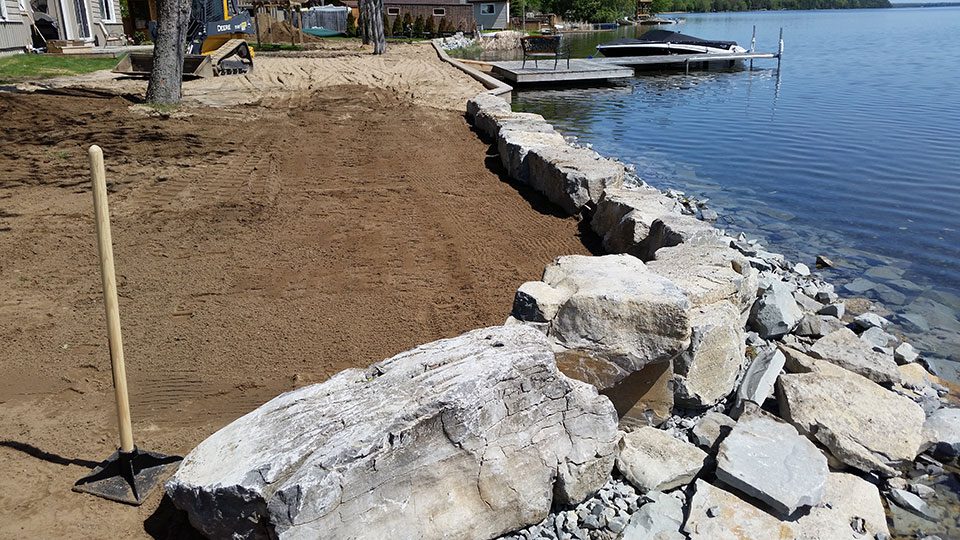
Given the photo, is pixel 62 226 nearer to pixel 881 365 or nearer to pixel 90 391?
pixel 90 391

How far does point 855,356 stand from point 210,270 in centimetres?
A: 520

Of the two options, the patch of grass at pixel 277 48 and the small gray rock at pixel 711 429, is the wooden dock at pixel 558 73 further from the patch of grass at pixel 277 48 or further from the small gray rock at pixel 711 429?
the small gray rock at pixel 711 429

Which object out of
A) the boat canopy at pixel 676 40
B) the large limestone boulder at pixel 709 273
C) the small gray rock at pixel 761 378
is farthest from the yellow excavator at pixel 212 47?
the boat canopy at pixel 676 40

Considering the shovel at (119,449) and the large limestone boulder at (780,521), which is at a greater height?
the shovel at (119,449)

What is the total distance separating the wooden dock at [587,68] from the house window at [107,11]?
50.4 feet

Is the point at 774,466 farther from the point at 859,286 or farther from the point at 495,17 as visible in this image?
the point at 495,17

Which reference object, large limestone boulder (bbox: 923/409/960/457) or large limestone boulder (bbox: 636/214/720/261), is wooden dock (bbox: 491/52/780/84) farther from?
large limestone boulder (bbox: 923/409/960/457)

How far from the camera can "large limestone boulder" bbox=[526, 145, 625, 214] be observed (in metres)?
7.92

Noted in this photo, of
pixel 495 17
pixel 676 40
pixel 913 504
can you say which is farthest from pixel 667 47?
pixel 495 17

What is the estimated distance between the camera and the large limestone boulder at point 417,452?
10.0 feet

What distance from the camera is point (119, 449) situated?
3707 millimetres

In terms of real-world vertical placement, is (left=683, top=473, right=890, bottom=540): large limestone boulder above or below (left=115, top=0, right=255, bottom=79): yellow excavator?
below

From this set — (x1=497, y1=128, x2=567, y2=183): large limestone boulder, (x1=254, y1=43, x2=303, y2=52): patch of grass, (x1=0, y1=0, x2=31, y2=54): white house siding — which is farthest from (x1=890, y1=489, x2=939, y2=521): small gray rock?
(x1=254, y1=43, x2=303, y2=52): patch of grass

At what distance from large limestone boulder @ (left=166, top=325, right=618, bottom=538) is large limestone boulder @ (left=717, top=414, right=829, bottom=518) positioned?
701 mm
